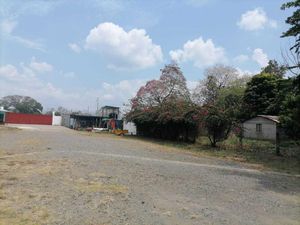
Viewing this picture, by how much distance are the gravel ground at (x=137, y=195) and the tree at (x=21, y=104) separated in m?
86.3

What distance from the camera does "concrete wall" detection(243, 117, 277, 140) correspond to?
33.2m

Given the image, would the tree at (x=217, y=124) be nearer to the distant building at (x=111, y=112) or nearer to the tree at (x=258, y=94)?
the tree at (x=258, y=94)

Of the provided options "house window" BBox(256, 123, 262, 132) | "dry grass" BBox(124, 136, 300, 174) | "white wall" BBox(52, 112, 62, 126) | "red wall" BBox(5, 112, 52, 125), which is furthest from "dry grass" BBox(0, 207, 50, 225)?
"white wall" BBox(52, 112, 62, 126)

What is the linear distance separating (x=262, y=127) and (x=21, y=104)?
7537 centimetres

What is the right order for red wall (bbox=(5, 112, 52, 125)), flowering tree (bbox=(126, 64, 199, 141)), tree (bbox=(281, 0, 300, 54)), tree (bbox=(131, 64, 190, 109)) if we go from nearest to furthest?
tree (bbox=(281, 0, 300, 54)) → flowering tree (bbox=(126, 64, 199, 141)) → tree (bbox=(131, 64, 190, 109)) → red wall (bbox=(5, 112, 52, 125))

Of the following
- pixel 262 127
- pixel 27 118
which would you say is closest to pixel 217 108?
pixel 262 127

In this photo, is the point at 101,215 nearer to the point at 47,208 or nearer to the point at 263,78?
the point at 47,208

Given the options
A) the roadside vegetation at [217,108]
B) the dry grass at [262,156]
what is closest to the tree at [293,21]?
the roadside vegetation at [217,108]

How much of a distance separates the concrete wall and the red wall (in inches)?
1674

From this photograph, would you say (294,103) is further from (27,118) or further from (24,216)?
(27,118)

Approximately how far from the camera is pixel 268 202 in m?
7.50

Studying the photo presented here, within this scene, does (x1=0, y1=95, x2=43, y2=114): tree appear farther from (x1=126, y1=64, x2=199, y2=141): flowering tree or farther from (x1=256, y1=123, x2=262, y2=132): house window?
(x1=256, y1=123, x2=262, y2=132): house window

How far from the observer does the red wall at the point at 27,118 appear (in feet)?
205

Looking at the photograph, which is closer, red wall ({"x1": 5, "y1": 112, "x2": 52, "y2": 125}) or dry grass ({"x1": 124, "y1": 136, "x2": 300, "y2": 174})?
dry grass ({"x1": 124, "y1": 136, "x2": 300, "y2": 174})
